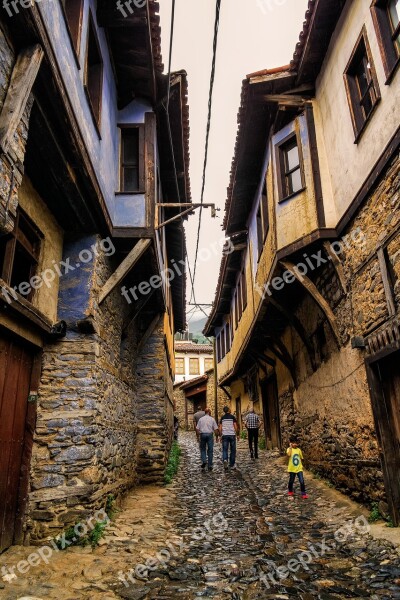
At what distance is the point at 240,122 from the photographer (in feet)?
27.1

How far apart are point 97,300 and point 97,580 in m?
3.19

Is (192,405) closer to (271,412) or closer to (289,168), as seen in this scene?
(271,412)

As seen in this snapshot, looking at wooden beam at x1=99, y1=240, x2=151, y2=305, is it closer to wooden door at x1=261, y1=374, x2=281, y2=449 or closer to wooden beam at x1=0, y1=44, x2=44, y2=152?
wooden beam at x1=0, y1=44, x2=44, y2=152

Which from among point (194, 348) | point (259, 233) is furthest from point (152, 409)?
point (194, 348)

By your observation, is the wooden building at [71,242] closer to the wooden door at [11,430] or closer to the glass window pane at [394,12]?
the wooden door at [11,430]

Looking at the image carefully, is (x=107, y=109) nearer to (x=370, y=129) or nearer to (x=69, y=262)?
(x=69, y=262)

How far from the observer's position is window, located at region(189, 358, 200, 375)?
1490 inches

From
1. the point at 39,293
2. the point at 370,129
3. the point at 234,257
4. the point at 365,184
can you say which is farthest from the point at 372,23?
the point at 234,257

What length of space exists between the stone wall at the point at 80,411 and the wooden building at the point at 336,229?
3.37 metres

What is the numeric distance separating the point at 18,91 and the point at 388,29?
15.0 feet

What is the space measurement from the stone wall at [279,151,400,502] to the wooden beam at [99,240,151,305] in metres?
3.11

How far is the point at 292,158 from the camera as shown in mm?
7688

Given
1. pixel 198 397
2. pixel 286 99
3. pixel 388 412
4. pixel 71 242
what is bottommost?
pixel 388 412

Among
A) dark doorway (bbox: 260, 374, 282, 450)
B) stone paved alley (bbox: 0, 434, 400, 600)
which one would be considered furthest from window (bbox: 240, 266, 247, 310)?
stone paved alley (bbox: 0, 434, 400, 600)
